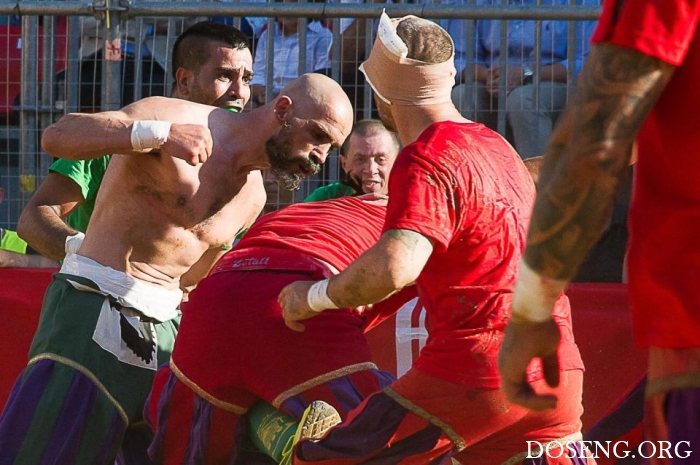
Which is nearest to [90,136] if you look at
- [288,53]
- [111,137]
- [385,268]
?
[111,137]

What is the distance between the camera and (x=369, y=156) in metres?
5.49

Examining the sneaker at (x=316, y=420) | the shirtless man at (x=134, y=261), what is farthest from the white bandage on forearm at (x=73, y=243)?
the sneaker at (x=316, y=420)

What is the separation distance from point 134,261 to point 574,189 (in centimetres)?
263

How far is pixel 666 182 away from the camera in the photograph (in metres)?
1.95

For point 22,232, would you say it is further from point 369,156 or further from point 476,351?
point 476,351

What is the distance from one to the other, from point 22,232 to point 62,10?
1542 millimetres

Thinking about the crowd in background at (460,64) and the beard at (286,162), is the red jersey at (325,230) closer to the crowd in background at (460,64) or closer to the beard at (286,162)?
the beard at (286,162)

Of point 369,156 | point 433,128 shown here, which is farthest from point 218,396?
point 369,156

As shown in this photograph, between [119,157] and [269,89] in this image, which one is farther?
[269,89]

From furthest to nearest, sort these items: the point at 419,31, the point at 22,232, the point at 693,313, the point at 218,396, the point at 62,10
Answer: the point at 62,10 < the point at 22,232 < the point at 218,396 < the point at 419,31 < the point at 693,313

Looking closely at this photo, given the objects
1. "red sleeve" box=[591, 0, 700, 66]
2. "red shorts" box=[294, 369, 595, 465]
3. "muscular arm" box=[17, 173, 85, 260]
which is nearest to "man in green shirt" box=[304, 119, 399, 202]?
"muscular arm" box=[17, 173, 85, 260]

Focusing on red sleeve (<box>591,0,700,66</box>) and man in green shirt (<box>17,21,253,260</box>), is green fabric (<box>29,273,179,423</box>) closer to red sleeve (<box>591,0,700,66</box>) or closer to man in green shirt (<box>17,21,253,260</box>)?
man in green shirt (<box>17,21,253,260</box>)

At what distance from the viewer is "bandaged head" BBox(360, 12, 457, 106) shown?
3.31m

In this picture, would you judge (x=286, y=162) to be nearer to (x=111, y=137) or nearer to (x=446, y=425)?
(x=111, y=137)
